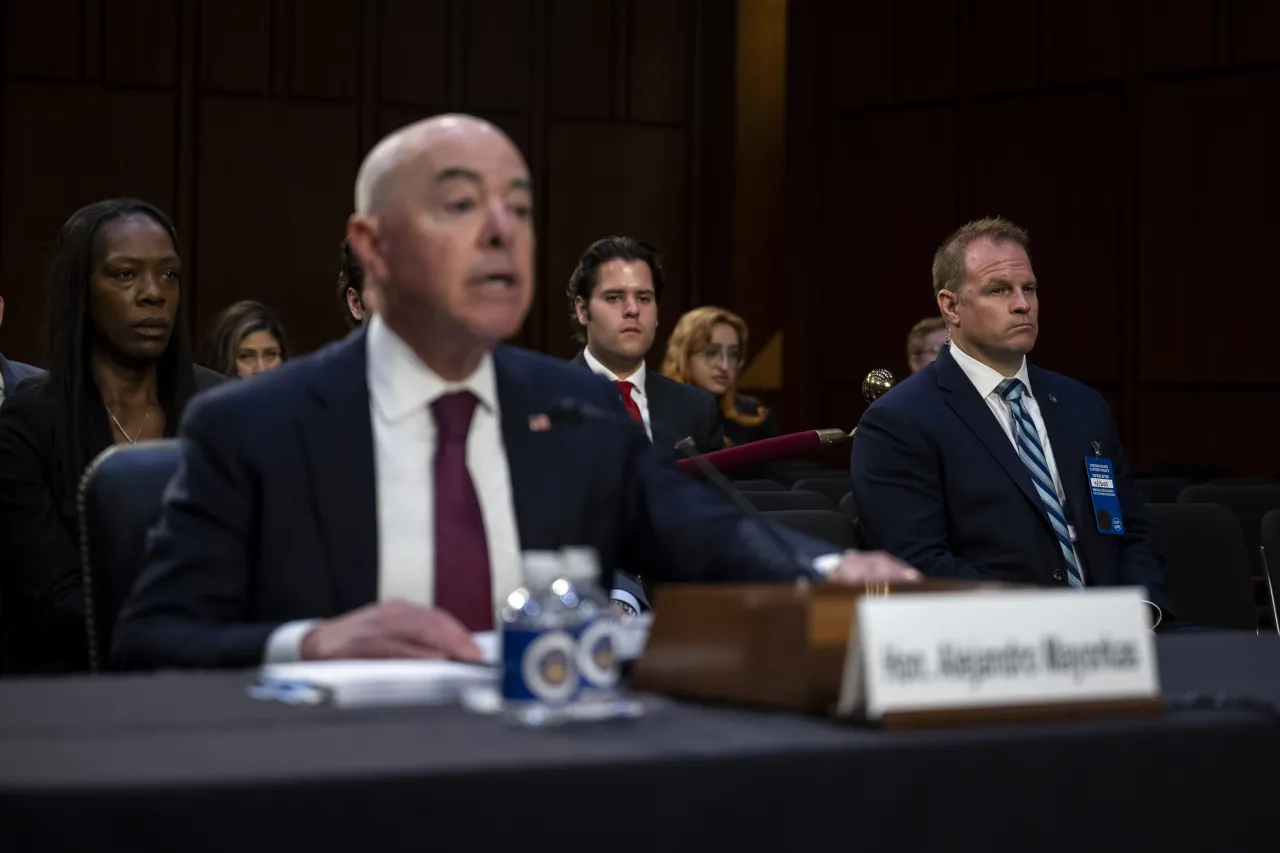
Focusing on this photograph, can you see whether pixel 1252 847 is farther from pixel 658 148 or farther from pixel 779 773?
pixel 658 148

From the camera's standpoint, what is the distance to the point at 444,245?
2100 millimetres

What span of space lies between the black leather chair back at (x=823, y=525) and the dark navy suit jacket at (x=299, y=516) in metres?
1.66

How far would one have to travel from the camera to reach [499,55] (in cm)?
1073

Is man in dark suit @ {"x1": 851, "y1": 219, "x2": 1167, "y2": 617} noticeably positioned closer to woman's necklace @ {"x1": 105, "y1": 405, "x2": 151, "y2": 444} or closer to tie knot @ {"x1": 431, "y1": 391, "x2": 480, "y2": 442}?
woman's necklace @ {"x1": 105, "y1": 405, "x2": 151, "y2": 444}

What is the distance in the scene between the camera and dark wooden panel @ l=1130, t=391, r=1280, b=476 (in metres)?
8.57

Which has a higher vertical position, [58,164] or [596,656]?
[58,164]

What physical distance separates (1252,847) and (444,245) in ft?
3.84

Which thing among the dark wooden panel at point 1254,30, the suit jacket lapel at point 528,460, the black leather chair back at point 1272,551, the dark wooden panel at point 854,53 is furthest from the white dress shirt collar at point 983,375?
the dark wooden panel at point 854,53

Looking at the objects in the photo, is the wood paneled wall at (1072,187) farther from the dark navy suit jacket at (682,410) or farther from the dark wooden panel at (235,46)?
the dark navy suit jacket at (682,410)

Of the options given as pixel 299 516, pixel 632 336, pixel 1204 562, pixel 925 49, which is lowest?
pixel 1204 562

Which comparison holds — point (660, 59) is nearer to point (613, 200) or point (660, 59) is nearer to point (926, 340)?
point (613, 200)

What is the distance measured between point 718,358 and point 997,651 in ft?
20.1

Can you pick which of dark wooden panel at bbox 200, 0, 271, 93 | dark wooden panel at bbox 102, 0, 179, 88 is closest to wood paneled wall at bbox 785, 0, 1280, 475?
dark wooden panel at bbox 200, 0, 271, 93

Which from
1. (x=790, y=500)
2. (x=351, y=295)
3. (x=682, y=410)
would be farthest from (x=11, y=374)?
(x=790, y=500)
